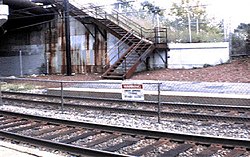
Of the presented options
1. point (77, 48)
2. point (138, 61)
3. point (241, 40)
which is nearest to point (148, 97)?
point (138, 61)

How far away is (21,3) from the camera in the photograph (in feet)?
99.9

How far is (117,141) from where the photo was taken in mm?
8516

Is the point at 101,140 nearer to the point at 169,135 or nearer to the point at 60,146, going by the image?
the point at 60,146

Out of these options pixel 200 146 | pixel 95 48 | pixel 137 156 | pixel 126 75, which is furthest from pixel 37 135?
pixel 95 48

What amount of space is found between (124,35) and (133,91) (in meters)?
16.9

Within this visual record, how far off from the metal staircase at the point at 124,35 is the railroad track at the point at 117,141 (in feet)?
45.4

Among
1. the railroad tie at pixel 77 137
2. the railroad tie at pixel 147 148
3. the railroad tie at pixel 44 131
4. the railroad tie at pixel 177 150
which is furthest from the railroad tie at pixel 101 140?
the railroad tie at pixel 44 131

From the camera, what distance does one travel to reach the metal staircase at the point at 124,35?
2547cm

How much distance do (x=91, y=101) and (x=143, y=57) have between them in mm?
11075

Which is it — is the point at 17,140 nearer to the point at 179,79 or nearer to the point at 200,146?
the point at 200,146

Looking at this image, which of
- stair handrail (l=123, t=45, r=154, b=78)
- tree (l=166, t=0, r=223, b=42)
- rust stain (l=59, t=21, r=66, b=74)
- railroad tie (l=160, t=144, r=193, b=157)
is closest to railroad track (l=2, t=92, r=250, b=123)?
railroad tie (l=160, t=144, r=193, b=157)

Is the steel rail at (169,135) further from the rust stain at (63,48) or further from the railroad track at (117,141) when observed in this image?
the rust stain at (63,48)

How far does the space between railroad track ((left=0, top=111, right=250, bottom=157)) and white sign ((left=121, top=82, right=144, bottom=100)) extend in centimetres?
175

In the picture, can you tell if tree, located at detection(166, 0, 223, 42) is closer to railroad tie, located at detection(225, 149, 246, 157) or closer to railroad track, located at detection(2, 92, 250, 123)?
railroad track, located at detection(2, 92, 250, 123)
